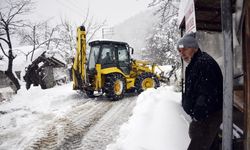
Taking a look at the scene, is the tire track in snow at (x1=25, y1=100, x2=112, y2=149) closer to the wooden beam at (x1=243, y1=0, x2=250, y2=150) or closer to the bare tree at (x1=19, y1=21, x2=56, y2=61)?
the wooden beam at (x1=243, y1=0, x2=250, y2=150)

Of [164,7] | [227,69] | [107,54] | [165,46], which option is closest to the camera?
[227,69]

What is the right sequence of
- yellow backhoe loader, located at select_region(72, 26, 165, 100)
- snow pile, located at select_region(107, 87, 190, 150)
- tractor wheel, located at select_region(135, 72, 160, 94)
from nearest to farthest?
snow pile, located at select_region(107, 87, 190, 150), yellow backhoe loader, located at select_region(72, 26, 165, 100), tractor wheel, located at select_region(135, 72, 160, 94)

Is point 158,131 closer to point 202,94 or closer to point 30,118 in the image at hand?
point 202,94

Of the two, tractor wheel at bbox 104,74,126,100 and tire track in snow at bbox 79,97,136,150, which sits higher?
tractor wheel at bbox 104,74,126,100

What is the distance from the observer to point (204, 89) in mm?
2727

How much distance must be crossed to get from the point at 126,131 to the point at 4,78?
24.9 meters

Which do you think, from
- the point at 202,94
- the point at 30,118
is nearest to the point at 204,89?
the point at 202,94

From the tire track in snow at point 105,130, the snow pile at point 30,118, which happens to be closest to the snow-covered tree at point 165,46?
the snow pile at point 30,118

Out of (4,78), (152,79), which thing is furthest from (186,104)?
(4,78)

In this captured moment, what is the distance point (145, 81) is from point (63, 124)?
266 inches

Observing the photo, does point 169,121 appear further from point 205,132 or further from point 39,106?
point 39,106

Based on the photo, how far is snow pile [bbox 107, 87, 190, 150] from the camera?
4.40 metres

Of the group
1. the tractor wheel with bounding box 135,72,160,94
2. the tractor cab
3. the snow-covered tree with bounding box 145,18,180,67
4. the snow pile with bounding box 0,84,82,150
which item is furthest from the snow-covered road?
the snow-covered tree with bounding box 145,18,180,67

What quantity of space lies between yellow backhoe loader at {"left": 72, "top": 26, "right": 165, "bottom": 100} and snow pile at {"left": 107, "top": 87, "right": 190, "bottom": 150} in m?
5.09
